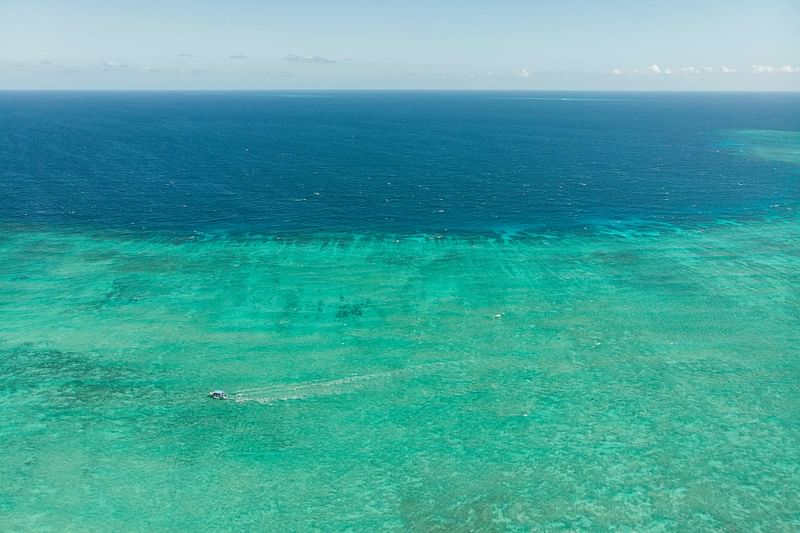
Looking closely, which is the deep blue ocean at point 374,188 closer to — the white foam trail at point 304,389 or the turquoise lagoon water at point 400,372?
the turquoise lagoon water at point 400,372

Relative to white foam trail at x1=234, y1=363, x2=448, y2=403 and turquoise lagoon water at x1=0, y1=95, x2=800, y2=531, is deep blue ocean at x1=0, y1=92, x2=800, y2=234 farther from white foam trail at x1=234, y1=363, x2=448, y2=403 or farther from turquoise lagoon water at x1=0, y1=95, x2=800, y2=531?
white foam trail at x1=234, y1=363, x2=448, y2=403

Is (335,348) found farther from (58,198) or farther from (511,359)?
(58,198)

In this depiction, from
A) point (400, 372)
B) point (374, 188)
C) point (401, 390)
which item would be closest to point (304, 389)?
point (401, 390)

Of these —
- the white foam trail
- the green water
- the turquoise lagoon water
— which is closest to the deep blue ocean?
the turquoise lagoon water

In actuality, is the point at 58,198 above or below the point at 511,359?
above

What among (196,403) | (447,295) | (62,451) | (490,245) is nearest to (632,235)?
(490,245)

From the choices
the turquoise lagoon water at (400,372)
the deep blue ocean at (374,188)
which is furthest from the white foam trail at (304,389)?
the deep blue ocean at (374,188)
